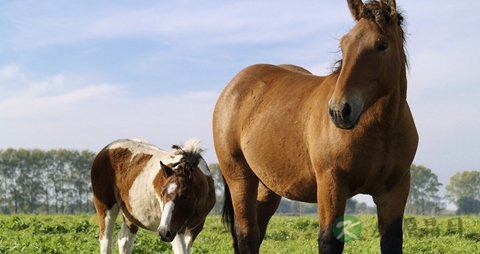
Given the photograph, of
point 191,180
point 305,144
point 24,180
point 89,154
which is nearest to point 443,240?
point 191,180

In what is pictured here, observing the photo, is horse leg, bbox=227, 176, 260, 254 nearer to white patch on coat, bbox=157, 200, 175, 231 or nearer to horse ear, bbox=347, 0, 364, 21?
white patch on coat, bbox=157, 200, 175, 231

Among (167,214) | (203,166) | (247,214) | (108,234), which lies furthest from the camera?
(108,234)

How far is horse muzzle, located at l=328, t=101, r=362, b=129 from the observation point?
3.82m

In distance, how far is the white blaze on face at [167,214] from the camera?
7383mm

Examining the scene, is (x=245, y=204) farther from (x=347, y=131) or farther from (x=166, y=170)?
(x=166, y=170)

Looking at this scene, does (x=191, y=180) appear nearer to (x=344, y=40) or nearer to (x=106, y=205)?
(x=106, y=205)

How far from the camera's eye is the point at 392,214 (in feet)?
14.9

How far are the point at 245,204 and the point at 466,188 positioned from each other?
111113 millimetres

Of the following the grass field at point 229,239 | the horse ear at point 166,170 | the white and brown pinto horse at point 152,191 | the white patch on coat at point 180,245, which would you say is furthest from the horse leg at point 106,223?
the white patch on coat at point 180,245

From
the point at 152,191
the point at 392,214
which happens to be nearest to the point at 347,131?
the point at 392,214

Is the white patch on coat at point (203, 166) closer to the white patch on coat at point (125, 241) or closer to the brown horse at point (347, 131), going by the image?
the white patch on coat at point (125, 241)

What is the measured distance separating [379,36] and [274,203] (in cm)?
264

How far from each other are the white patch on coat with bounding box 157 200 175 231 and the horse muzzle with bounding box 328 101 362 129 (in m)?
4.05

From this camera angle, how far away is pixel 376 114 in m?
4.24
